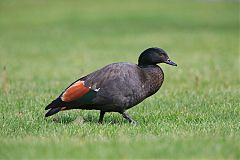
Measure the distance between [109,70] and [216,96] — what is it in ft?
10.2

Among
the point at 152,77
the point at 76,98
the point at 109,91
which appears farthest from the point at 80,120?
the point at 152,77

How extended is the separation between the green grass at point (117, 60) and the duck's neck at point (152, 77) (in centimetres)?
46

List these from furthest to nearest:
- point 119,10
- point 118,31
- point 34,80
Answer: point 119,10 → point 118,31 → point 34,80

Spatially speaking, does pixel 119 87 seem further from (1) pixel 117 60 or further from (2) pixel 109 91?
(1) pixel 117 60

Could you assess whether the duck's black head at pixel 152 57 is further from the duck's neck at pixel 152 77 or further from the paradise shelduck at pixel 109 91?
the paradise shelduck at pixel 109 91

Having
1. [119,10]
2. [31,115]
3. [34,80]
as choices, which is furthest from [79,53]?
[119,10]

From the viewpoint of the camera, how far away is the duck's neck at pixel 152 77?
750cm

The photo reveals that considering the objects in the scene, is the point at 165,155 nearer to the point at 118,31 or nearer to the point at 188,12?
the point at 118,31

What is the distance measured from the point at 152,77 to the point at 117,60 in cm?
1000

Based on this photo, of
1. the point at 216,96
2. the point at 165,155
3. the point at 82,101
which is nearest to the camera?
the point at 165,155

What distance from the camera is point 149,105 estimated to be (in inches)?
364

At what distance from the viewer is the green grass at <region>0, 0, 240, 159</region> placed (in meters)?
5.62

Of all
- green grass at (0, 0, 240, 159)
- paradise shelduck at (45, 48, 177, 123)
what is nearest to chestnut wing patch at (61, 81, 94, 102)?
paradise shelduck at (45, 48, 177, 123)

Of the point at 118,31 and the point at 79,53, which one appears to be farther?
the point at 118,31
